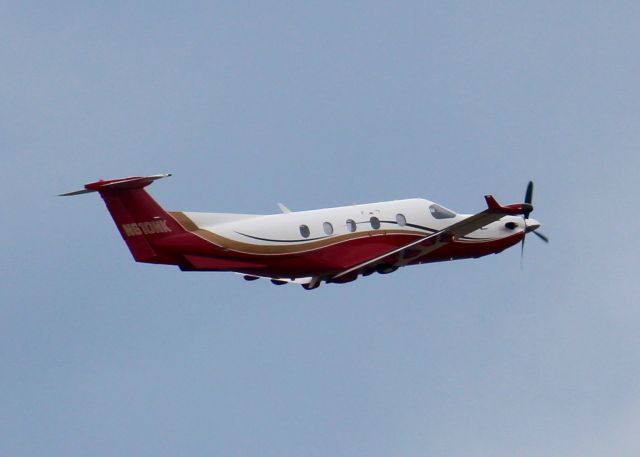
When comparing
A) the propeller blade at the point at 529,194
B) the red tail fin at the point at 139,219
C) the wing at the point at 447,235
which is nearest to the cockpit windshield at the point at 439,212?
the wing at the point at 447,235

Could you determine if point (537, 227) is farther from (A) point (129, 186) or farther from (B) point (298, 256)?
(A) point (129, 186)

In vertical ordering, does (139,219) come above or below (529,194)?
below

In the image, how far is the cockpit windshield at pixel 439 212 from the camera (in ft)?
225

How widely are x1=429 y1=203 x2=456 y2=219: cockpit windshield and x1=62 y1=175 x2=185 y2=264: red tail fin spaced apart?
11.2 m

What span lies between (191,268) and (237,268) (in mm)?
1730

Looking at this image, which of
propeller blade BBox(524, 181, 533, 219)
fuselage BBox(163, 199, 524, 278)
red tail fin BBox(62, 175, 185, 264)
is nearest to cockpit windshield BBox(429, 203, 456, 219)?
fuselage BBox(163, 199, 524, 278)

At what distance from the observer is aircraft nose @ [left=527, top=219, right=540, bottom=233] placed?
236 ft

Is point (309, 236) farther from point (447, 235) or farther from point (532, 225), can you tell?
point (532, 225)

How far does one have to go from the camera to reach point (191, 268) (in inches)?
2475

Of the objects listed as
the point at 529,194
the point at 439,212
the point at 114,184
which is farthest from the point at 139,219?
the point at 529,194

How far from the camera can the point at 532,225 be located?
2835 inches

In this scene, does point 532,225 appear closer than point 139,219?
No

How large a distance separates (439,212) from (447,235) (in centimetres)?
254

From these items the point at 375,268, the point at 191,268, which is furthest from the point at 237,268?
the point at 375,268
